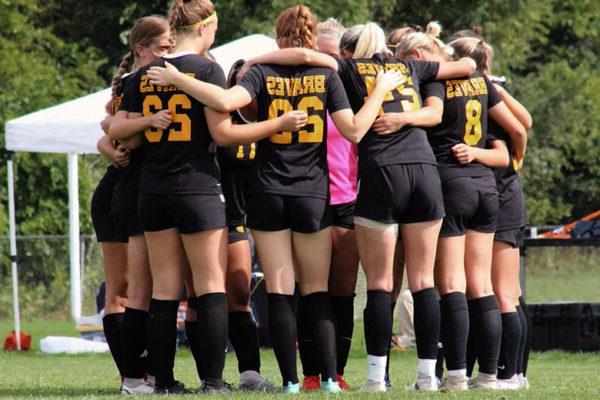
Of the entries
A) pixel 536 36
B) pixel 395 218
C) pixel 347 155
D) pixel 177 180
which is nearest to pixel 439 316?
pixel 395 218

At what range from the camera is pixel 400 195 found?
22.4 feet

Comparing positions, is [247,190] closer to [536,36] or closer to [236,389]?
[236,389]

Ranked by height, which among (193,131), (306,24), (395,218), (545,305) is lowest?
(545,305)

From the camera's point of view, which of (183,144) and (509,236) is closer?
(183,144)

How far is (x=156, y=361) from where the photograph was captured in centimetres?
688

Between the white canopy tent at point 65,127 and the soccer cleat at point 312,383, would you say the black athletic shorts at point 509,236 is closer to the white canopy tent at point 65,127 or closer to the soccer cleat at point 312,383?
the soccer cleat at point 312,383

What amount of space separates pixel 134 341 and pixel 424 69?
2.16 meters

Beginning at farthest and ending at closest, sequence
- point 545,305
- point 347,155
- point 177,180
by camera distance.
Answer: point 545,305 → point 347,155 → point 177,180

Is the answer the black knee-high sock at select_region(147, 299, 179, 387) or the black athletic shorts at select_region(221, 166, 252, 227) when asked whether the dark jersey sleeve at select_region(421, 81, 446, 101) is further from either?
the black knee-high sock at select_region(147, 299, 179, 387)

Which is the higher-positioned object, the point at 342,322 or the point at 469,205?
the point at 469,205

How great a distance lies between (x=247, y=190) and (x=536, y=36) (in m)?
23.3

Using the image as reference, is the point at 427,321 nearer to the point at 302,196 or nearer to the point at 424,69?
the point at 302,196

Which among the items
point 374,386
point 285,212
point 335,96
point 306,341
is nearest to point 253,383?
point 306,341

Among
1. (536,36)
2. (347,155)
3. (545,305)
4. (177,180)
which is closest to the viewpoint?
(177,180)
